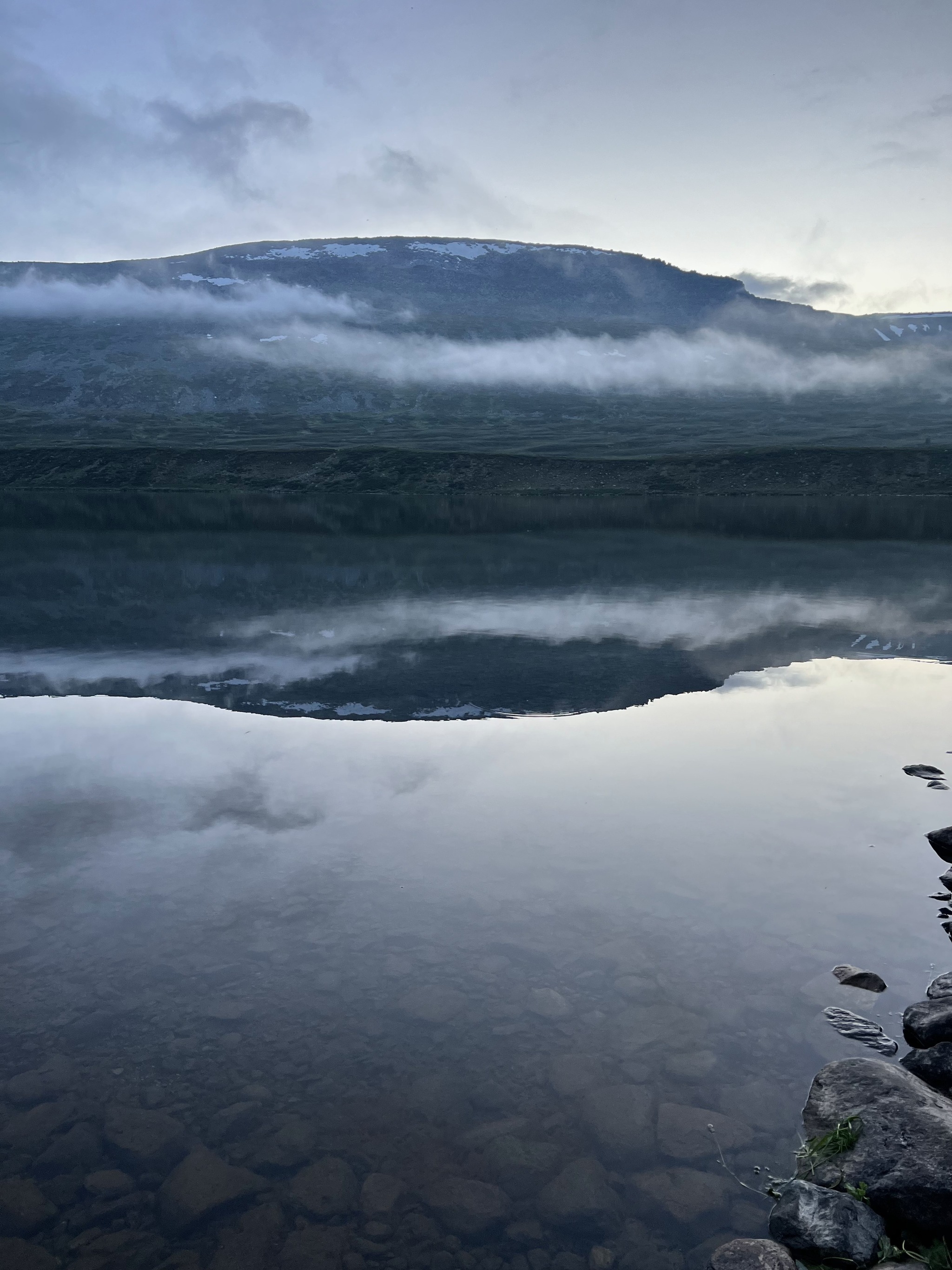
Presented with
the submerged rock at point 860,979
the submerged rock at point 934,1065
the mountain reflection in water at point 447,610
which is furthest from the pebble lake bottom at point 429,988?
the mountain reflection in water at point 447,610

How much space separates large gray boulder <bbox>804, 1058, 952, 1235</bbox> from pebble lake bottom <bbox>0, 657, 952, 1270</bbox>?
1.41ft

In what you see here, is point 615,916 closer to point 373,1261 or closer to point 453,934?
point 453,934

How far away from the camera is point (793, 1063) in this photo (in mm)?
8883

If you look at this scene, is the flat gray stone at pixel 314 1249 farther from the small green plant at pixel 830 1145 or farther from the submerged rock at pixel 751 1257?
the small green plant at pixel 830 1145

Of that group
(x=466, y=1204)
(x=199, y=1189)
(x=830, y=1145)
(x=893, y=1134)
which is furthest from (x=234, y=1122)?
(x=893, y=1134)

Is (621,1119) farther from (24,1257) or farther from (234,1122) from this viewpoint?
(24,1257)

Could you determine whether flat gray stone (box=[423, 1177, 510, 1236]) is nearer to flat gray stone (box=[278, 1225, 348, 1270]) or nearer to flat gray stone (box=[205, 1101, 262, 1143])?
flat gray stone (box=[278, 1225, 348, 1270])

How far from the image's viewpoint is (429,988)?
33.1 feet

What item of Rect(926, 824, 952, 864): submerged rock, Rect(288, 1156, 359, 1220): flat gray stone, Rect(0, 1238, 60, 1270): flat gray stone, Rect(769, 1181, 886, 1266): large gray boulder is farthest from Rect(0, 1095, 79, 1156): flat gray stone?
Rect(926, 824, 952, 864): submerged rock

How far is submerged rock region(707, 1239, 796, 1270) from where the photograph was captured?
6.46m

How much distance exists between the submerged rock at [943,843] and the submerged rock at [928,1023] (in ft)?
15.3

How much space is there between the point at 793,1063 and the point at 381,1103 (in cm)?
396

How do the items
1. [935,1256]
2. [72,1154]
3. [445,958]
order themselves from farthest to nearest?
[445,958]
[72,1154]
[935,1256]

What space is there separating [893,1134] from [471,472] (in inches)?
5767
